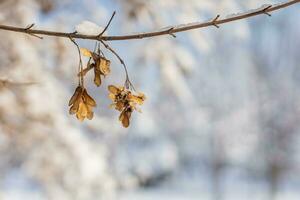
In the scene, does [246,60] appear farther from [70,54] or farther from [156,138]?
[70,54]

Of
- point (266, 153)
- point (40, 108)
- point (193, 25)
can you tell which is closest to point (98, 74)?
point (193, 25)

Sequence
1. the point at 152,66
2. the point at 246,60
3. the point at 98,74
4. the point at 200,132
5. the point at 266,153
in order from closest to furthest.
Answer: the point at 98,74 → the point at 152,66 → the point at 266,153 → the point at 246,60 → the point at 200,132

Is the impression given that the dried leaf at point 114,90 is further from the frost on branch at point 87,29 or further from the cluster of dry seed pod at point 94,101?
the frost on branch at point 87,29

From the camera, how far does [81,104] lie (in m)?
1.09

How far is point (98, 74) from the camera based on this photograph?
42.6 inches

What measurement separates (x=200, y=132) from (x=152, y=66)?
14.9m

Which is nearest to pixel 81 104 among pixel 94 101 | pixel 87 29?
pixel 94 101

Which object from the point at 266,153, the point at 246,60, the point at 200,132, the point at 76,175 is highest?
the point at 246,60

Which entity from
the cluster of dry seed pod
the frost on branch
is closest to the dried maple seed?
the cluster of dry seed pod

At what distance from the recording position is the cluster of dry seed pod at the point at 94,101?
3.54 feet

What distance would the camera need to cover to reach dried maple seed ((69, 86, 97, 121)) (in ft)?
3.56

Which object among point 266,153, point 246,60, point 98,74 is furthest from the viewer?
point 246,60

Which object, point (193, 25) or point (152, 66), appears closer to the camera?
point (193, 25)

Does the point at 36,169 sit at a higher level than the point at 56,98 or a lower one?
lower
